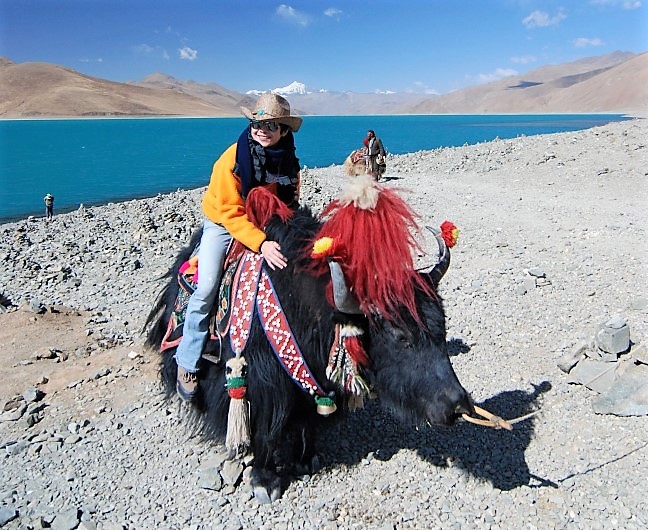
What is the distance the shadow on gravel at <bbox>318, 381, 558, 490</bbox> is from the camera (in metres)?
3.10

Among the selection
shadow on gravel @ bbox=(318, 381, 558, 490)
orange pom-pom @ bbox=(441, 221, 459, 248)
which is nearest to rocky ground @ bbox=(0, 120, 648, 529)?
shadow on gravel @ bbox=(318, 381, 558, 490)

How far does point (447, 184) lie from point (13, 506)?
36.6 feet

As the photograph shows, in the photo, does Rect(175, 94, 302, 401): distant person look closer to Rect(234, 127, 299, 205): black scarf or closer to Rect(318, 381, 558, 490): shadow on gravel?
Rect(234, 127, 299, 205): black scarf

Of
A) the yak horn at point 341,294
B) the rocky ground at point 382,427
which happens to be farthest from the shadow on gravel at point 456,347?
the yak horn at point 341,294

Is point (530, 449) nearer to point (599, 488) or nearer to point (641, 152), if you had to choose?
point (599, 488)

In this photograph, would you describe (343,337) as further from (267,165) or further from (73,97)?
(73,97)

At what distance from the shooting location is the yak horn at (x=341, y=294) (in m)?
2.36

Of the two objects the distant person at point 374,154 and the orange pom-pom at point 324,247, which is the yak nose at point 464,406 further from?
the distant person at point 374,154

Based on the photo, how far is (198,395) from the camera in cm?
327

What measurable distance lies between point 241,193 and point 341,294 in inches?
32.3

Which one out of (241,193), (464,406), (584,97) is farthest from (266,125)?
(584,97)

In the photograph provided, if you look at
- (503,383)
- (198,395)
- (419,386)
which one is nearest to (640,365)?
(503,383)

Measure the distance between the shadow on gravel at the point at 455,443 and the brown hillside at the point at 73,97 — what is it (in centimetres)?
12586

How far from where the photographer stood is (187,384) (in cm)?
321
